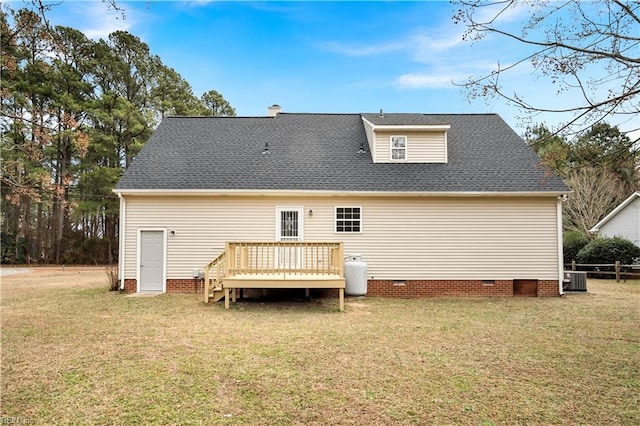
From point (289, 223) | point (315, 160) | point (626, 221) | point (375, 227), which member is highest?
point (315, 160)

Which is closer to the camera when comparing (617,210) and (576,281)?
(576,281)

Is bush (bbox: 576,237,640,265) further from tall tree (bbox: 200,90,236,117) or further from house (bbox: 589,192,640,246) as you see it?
tall tree (bbox: 200,90,236,117)

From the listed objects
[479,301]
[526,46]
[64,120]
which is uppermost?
[526,46]

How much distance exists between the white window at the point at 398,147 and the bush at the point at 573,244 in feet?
44.9

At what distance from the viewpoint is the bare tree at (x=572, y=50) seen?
4254mm

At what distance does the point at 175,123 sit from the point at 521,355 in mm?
14146

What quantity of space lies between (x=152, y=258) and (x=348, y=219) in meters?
6.14

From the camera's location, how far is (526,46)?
182 inches

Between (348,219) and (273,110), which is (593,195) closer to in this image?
(348,219)

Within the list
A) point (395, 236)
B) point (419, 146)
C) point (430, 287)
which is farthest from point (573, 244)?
point (395, 236)

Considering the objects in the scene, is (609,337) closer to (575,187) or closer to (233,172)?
(233,172)

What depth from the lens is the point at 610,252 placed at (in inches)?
715

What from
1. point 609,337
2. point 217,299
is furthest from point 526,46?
point 217,299

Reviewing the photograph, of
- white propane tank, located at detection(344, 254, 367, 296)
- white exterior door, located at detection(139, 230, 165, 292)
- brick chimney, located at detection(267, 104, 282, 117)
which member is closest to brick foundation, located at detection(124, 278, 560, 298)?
white exterior door, located at detection(139, 230, 165, 292)
